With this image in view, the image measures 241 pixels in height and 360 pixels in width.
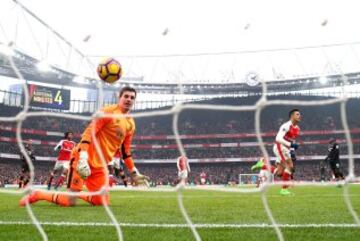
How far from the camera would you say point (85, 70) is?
4341cm

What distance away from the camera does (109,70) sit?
5.69 metres

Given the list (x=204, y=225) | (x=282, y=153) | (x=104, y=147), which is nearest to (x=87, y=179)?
(x=104, y=147)

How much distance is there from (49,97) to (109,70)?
39.5 m

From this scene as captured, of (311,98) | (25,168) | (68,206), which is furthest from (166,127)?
(68,206)

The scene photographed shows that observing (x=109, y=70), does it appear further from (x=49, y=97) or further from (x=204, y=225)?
(x=49, y=97)

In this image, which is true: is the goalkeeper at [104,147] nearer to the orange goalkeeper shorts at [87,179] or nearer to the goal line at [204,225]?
the orange goalkeeper shorts at [87,179]

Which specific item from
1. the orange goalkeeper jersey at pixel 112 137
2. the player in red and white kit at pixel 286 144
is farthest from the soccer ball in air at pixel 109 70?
the player in red and white kit at pixel 286 144

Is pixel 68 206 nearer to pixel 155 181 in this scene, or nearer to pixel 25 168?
pixel 25 168

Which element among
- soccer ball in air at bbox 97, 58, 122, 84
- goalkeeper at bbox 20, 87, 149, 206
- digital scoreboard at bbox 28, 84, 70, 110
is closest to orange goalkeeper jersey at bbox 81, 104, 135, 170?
goalkeeper at bbox 20, 87, 149, 206

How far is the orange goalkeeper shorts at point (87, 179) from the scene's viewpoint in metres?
6.34

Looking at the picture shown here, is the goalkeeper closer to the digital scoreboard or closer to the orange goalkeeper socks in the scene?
the orange goalkeeper socks

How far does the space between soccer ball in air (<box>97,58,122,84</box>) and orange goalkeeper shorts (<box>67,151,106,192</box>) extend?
1349 mm

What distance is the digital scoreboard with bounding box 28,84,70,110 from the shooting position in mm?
42312

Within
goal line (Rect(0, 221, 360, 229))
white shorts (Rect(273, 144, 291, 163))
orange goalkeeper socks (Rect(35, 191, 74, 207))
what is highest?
white shorts (Rect(273, 144, 291, 163))
